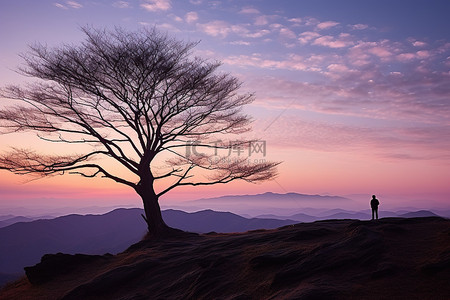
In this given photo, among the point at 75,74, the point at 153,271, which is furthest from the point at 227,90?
the point at 153,271

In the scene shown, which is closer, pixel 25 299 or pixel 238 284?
pixel 238 284

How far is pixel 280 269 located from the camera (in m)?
11.4

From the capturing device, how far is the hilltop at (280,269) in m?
9.44

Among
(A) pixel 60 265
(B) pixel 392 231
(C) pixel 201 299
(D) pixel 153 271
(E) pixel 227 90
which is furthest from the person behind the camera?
(E) pixel 227 90

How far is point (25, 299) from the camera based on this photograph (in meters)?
15.7

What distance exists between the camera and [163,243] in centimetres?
1995

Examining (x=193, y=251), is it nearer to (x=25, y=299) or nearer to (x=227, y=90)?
(x=25, y=299)

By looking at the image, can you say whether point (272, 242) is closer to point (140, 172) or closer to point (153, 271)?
point (153, 271)

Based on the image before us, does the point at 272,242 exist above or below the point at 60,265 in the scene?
above

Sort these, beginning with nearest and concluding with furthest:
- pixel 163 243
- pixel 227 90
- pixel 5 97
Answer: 1. pixel 163 243
2. pixel 5 97
3. pixel 227 90

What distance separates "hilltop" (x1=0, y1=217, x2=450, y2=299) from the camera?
9.44m

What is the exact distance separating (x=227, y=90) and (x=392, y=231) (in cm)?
1373

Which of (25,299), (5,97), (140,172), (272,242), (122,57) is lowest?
(25,299)

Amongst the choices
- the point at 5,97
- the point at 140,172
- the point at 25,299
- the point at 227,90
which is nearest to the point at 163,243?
the point at 140,172
